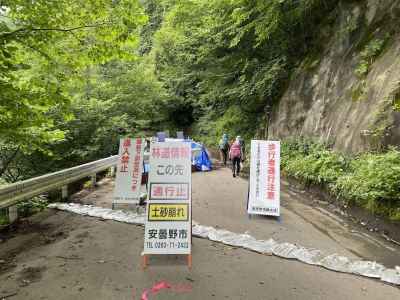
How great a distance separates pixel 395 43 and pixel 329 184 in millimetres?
5159

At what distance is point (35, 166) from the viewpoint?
53.8 ft

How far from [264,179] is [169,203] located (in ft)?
12.5

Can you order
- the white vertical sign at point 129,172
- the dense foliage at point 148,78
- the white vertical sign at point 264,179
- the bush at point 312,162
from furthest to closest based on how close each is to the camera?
1. the bush at point 312,162
2. the white vertical sign at point 129,172
3. the white vertical sign at point 264,179
4. the dense foliage at point 148,78

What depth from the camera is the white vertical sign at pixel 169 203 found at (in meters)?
6.16

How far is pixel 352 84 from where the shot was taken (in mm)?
12984

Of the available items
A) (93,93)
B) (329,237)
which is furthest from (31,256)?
(93,93)

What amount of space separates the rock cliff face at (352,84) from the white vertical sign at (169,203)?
583 cm

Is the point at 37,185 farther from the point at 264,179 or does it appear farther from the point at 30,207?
the point at 264,179

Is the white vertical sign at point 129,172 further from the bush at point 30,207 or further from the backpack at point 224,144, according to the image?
the backpack at point 224,144

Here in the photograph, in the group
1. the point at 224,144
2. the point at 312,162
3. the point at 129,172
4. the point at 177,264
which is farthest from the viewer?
the point at 224,144

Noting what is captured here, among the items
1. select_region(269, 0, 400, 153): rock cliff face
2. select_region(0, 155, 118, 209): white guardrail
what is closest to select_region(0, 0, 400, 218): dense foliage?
select_region(269, 0, 400, 153): rock cliff face

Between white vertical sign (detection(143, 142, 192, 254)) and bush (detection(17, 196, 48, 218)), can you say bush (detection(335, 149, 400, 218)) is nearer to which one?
white vertical sign (detection(143, 142, 192, 254))

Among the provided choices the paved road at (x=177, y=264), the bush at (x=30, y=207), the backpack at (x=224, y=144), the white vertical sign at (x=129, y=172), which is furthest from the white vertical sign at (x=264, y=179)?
the backpack at (x=224, y=144)

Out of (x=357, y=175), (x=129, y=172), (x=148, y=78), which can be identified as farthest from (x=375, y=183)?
(x=148, y=78)
